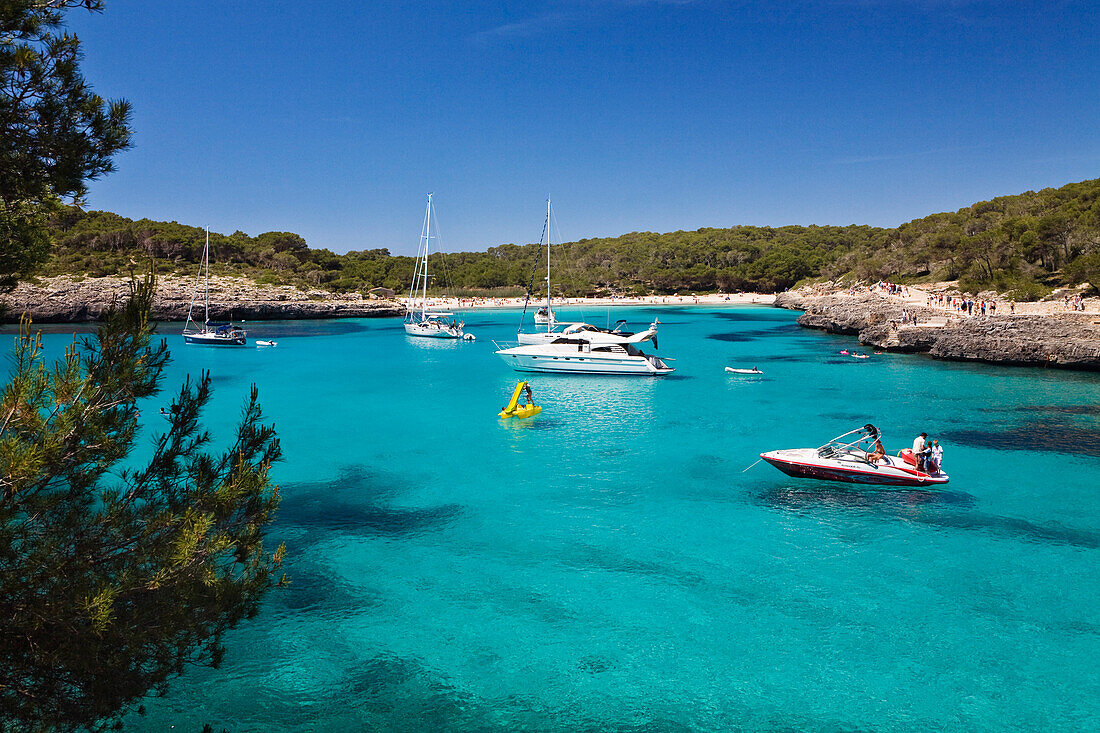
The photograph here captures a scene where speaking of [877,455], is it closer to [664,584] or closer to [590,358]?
[664,584]

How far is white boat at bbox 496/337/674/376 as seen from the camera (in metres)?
38.8

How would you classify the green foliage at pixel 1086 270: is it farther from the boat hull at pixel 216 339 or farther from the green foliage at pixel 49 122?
the boat hull at pixel 216 339

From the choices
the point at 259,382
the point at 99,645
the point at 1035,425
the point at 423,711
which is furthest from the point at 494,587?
the point at 259,382

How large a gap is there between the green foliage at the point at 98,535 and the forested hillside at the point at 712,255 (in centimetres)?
4241

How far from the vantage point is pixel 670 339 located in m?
66.9

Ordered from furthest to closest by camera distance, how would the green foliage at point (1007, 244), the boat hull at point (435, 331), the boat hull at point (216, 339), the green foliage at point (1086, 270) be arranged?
the boat hull at point (435, 331), the green foliage at point (1007, 244), the boat hull at point (216, 339), the green foliage at point (1086, 270)

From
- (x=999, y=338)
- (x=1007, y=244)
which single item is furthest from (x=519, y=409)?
(x=1007, y=244)

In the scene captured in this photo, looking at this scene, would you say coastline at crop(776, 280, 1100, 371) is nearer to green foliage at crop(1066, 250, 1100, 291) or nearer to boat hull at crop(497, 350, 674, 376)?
green foliage at crop(1066, 250, 1100, 291)

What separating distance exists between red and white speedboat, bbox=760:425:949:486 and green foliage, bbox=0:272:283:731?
51.9ft

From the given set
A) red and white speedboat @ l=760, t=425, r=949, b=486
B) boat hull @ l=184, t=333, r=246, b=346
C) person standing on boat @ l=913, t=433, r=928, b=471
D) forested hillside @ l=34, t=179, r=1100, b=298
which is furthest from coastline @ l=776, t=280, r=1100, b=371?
boat hull @ l=184, t=333, r=246, b=346

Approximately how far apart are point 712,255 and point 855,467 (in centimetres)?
13283

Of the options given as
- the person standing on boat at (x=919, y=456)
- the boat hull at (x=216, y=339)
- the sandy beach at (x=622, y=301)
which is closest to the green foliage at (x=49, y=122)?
the person standing on boat at (x=919, y=456)

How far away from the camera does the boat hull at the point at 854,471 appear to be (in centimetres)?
1805

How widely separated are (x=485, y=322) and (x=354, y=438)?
6779 cm
